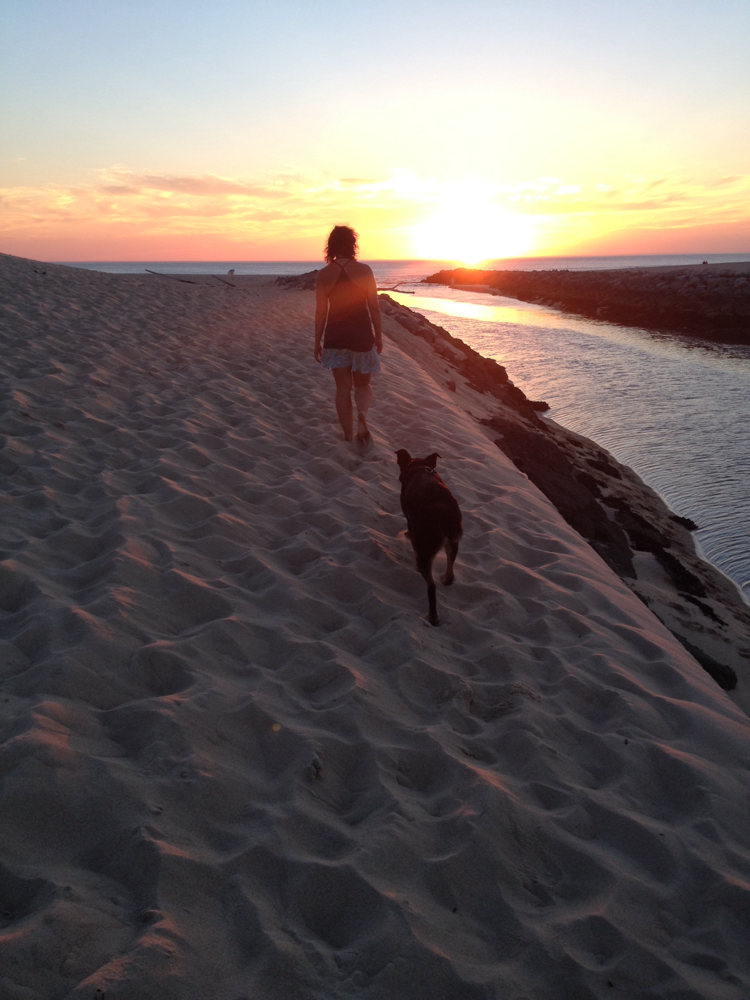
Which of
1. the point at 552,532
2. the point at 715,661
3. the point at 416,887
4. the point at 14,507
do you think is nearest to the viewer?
the point at 416,887

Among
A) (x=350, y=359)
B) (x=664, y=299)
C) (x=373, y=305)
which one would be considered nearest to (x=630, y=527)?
(x=350, y=359)

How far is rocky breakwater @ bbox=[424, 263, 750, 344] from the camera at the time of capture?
26.0m

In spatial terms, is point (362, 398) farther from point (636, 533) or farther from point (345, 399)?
point (636, 533)

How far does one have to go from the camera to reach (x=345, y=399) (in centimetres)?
572

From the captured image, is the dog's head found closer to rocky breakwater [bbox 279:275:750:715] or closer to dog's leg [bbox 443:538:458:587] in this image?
dog's leg [bbox 443:538:458:587]

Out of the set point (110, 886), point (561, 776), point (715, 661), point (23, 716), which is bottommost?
point (715, 661)

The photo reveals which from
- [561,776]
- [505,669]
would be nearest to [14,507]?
[505,669]

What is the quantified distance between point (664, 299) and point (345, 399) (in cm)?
3080

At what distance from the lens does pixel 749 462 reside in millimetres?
9000

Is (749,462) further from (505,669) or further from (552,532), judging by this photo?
(505,669)

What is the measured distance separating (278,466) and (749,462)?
24.2 ft

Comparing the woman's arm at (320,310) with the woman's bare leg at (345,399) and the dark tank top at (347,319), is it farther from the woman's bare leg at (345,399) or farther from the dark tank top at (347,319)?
the woman's bare leg at (345,399)

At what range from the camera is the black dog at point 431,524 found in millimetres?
3355

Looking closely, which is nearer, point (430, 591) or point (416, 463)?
point (430, 591)
